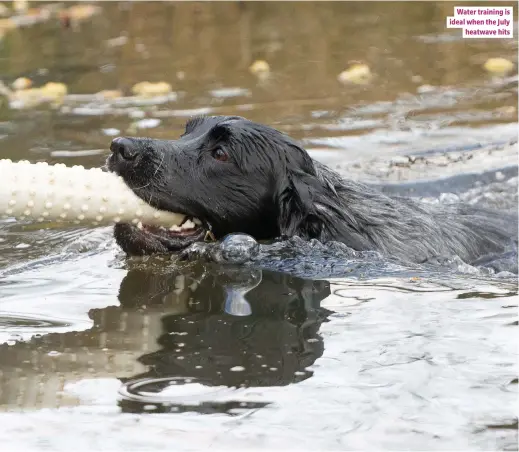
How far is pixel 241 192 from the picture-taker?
5.79m

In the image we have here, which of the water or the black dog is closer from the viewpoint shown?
the water

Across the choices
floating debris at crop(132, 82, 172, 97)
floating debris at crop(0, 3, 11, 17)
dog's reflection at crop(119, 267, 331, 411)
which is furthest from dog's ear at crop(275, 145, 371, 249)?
floating debris at crop(0, 3, 11, 17)

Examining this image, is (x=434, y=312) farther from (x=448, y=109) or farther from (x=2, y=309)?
(x=448, y=109)

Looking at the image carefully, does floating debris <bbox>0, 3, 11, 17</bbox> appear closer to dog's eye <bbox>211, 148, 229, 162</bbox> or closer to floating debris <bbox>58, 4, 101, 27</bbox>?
floating debris <bbox>58, 4, 101, 27</bbox>

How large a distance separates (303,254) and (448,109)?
5.13 meters

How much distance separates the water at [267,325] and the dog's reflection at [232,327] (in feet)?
0.04

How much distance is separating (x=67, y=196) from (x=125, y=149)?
502mm

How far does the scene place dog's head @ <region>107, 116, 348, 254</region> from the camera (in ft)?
18.5

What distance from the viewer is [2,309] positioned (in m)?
5.17

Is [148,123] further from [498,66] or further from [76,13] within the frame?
[76,13]

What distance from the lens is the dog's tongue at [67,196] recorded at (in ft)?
16.7

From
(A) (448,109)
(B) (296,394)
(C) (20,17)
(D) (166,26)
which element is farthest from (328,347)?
(C) (20,17)

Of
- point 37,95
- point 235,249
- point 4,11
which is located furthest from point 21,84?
point 235,249

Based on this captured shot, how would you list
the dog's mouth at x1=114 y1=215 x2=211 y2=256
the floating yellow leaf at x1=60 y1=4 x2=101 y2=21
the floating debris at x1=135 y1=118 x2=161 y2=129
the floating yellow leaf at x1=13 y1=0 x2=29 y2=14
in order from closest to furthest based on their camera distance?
the dog's mouth at x1=114 y1=215 x2=211 y2=256, the floating debris at x1=135 y1=118 x2=161 y2=129, the floating yellow leaf at x1=60 y1=4 x2=101 y2=21, the floating yellow leaf at x1=13 y1=0 x2=29 y2=14
